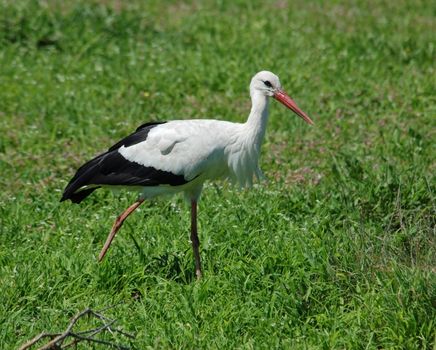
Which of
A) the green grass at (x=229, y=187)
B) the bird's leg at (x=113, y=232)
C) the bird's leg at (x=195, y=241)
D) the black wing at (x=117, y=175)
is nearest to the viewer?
the green grass at (x=229, y=187)

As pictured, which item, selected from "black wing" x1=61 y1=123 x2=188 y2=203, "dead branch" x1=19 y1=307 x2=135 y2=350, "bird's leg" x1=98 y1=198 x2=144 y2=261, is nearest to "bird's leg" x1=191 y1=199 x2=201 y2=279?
"black wing" x1=61 y1=123 x2=188 y2=203

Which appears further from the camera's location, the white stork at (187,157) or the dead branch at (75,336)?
the white stork at (187,157)

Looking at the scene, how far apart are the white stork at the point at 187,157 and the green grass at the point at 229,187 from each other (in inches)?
14.2

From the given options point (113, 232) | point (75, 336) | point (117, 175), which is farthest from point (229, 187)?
point (75, 336)

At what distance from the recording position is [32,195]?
22.9ft

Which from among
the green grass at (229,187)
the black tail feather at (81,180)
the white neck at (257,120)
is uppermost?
the white neck at (257,120)

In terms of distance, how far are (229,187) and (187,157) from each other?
1355mm

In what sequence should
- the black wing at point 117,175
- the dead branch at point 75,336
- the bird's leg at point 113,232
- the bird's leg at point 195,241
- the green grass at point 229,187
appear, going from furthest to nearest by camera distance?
the black wing at point 117,175 → the bird's leg at point 113,232 → the bird's leg at point 195,241 → the green grass at point 229,187 → the dead branch at point 75,336

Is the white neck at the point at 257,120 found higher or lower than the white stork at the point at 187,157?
higher

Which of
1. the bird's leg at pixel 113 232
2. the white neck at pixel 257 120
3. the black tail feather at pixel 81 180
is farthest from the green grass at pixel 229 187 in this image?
the white neck at pixel 257 120

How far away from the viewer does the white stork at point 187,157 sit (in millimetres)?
5906

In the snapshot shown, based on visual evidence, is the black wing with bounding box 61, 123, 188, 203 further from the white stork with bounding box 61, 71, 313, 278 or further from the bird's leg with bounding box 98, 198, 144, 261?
the bird's leg with bounding box 98, 198, 144, 261

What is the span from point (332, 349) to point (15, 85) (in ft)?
18.0

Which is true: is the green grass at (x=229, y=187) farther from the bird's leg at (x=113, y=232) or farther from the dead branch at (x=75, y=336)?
the dead branch at (x=75, y=336)
